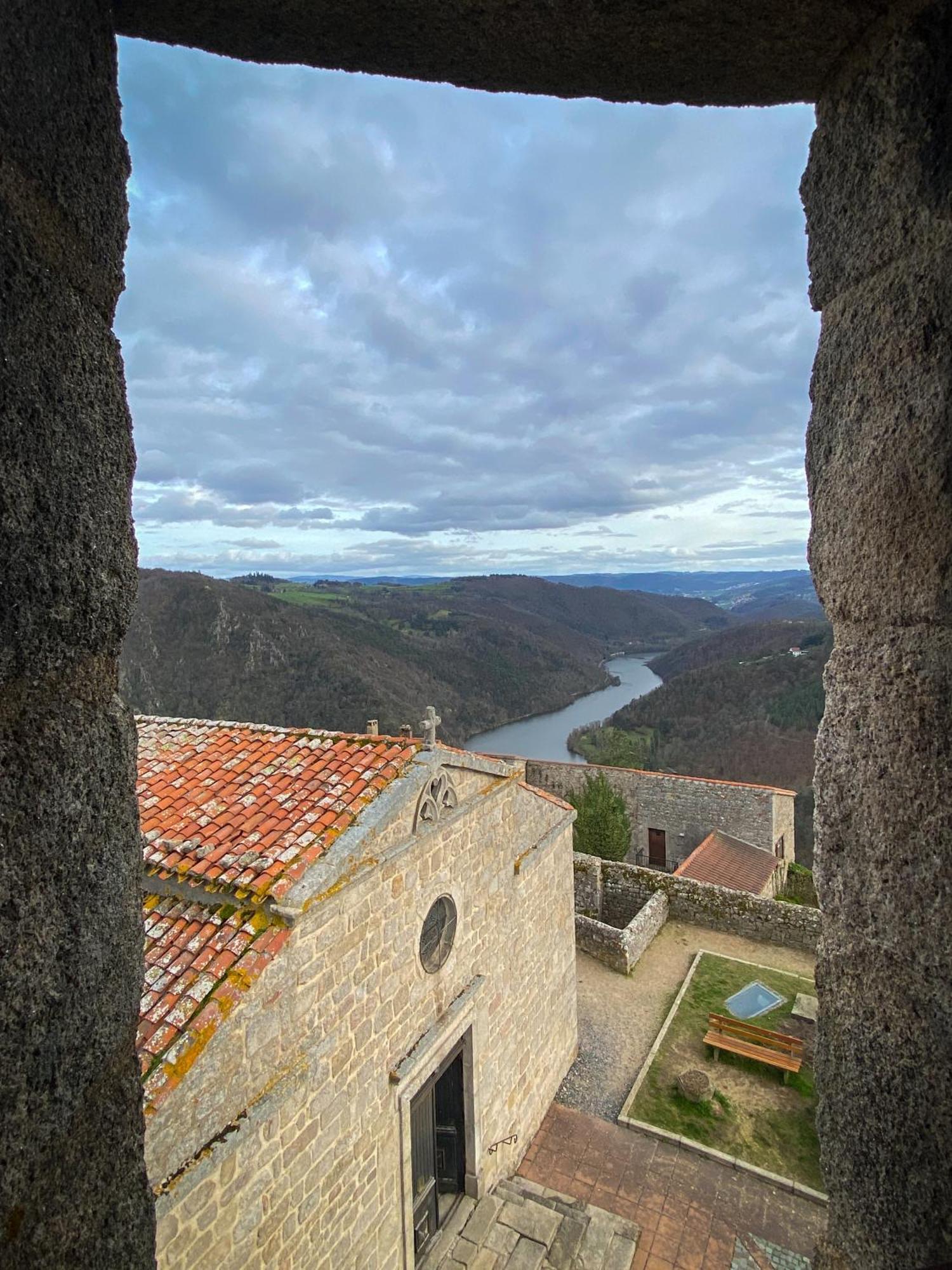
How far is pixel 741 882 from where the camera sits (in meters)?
14.8

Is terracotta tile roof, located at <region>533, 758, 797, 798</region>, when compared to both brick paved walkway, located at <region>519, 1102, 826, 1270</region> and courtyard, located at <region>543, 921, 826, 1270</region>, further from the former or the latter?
brick paved walkway, located at <region>519, 1102, 826, 1270</region>

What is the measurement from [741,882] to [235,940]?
13.9 metres

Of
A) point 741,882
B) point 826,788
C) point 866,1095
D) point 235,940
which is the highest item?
point 826,788

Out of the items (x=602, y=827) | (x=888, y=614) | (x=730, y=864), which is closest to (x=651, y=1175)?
(x=888, y=614)

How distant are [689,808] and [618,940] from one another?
280 inches

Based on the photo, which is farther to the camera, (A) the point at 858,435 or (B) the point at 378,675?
(B) the point at 378,675

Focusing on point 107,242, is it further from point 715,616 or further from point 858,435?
point 715,616

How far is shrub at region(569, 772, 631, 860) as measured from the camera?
1605 cm

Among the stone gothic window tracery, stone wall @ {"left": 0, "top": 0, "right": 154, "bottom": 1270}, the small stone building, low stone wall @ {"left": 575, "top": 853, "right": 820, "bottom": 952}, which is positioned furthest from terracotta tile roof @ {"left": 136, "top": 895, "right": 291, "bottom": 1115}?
low stone wall @ {"left": 575, "top": 853, "right": 820, "bottom": 952}

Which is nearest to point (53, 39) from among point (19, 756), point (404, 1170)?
point (19, 756)

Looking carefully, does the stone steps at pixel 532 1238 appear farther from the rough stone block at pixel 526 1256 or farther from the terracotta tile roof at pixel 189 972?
the terracotta tile roof at pixel 189 972

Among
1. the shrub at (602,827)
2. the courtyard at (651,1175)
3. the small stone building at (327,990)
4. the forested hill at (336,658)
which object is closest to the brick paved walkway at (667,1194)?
the courtyard at (651,1175)

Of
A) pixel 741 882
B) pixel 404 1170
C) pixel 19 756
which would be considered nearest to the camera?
pixel 19 756

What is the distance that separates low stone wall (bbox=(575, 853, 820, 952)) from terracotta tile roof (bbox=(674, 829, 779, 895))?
2.96 feet
